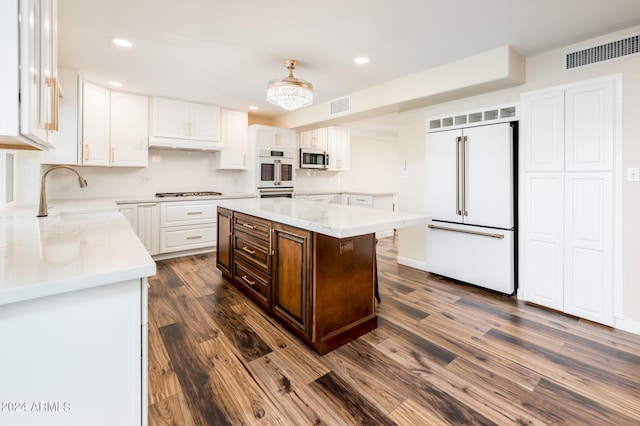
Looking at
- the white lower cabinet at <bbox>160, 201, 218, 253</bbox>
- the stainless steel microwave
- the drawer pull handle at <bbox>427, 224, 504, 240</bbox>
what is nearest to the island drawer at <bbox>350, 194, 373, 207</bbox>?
the stainless steel microwave

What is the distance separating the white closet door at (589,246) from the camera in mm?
2506

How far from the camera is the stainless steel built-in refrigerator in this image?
3055mm

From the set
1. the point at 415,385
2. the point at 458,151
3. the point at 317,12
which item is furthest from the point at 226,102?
the point at 415,385

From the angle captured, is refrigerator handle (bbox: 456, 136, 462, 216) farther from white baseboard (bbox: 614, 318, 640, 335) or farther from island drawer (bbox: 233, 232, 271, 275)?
island drawer (bbox: 233, 232, 271, 275)

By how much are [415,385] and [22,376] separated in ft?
5.79

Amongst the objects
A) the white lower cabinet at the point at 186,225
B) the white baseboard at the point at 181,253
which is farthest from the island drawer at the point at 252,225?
the white baseboard at the point at 181,253

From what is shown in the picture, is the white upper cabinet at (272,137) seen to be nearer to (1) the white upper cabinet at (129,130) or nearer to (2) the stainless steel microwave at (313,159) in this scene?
(2) the stainless steel microwave at (313,159)

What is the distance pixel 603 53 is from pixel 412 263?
9.19 ft

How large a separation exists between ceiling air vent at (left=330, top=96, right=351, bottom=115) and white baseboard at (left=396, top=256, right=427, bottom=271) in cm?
223

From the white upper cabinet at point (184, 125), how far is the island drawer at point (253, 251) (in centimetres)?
226

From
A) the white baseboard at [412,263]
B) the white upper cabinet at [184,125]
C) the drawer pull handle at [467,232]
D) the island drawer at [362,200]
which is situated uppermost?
the white upper cabinet at [184,125]

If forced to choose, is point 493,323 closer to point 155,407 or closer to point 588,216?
point 588,216

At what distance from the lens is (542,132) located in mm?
2826

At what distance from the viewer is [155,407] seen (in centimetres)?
158
